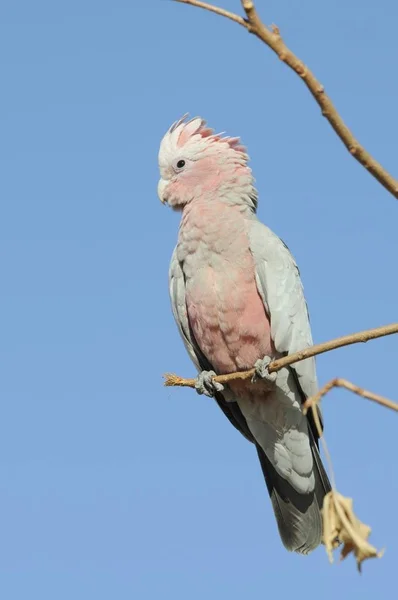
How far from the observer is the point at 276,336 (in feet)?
23.8

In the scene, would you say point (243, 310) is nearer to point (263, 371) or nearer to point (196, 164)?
point (263, 371)

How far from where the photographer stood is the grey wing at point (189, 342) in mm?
7766

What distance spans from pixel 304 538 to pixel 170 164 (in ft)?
12.3

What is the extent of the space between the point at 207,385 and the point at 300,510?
5.24 feet

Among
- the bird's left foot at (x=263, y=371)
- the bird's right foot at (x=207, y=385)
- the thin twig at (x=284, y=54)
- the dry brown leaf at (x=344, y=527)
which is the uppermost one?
the bird's right foot at (x=207, y=385)

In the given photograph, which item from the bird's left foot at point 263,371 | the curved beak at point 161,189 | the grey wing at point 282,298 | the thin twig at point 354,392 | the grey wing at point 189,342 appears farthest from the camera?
the curved beak at point 161,189

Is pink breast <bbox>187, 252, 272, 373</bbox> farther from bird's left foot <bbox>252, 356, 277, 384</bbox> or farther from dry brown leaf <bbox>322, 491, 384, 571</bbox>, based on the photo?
dry brown leaf <bbox>322, 491, 384, 571</bbox>

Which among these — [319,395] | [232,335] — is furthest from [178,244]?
[319,395]

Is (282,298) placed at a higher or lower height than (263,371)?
higher

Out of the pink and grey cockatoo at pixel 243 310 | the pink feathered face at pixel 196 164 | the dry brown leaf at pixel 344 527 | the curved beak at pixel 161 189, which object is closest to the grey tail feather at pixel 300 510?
the pink and grey cockatoo at pixel 243 310

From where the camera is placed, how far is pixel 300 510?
26.1 ft

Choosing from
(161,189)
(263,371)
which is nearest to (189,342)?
(263,371)

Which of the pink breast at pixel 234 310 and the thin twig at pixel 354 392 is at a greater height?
the pink breast at pixel 234 310

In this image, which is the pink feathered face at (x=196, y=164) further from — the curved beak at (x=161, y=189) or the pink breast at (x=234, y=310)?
the pink breast at (x=234, y=310)
